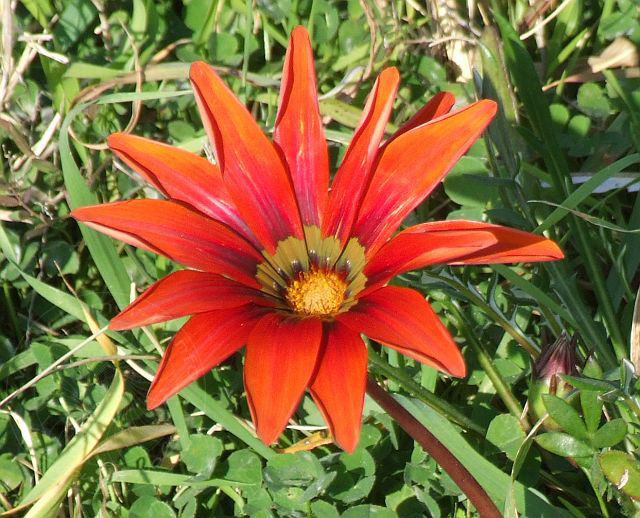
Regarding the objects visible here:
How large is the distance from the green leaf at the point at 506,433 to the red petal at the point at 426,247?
625 millimetres

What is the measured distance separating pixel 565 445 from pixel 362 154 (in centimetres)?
75

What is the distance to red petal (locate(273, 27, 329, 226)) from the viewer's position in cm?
205

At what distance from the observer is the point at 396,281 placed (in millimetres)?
2311

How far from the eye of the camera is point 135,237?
183cm

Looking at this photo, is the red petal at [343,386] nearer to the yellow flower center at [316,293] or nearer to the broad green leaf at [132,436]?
the yellow flower center at [316,293]

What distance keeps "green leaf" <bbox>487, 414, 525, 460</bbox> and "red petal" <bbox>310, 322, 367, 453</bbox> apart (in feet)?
2.48

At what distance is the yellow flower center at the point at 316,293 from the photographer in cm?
217

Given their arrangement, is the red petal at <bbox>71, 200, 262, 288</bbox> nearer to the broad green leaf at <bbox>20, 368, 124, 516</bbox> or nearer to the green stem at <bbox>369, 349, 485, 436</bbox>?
the green stem at <bbox>369, 349, 485, 436</bbox>

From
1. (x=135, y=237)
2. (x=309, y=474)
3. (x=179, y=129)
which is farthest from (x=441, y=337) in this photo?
(x=179, y=129)

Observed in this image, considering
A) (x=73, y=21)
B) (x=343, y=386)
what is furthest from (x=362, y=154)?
(x=73, y=21)

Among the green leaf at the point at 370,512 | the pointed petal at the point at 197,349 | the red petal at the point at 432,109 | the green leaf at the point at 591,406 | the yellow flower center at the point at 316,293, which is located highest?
the red petal at the point at 432,109

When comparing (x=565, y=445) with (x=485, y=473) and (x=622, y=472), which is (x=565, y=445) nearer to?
(x=622, y=472)

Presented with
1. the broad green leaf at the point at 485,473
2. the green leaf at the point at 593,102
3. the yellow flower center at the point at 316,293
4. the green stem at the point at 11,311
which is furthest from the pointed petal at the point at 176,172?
the green leaf at the point at 593,102

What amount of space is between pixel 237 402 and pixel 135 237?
3.63ft
